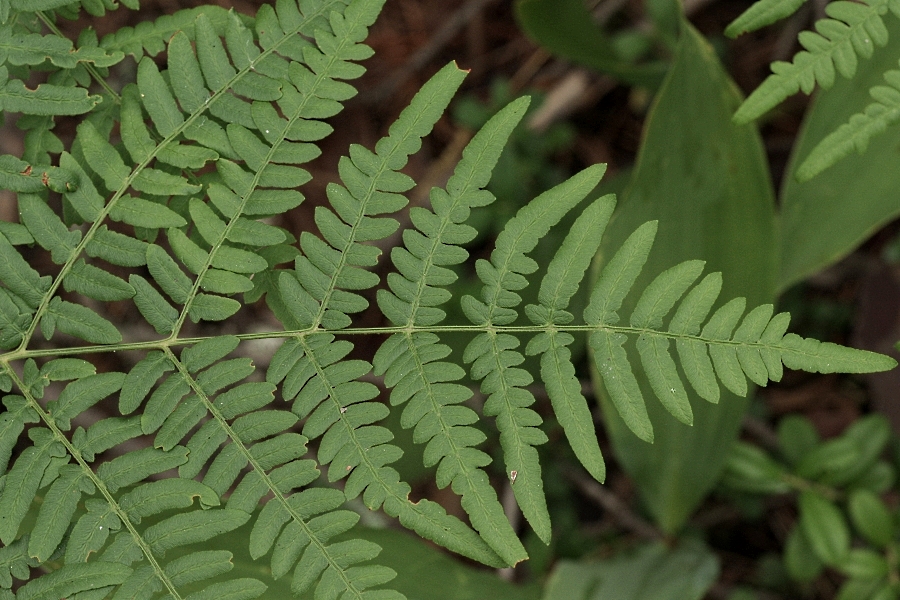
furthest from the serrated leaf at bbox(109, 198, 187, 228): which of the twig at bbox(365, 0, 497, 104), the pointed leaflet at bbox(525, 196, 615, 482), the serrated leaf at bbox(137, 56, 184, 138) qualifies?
the twig at bbox(365, 0, 497, 104)

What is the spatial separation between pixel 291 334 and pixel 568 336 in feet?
1.47

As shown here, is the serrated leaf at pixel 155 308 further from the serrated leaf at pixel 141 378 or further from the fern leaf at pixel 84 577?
the fern leaf at pixel 84 577

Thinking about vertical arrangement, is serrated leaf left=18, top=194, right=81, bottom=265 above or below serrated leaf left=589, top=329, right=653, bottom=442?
above

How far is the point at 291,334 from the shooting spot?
3.92ft

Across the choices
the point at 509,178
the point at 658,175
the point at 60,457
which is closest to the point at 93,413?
the point at 60,457

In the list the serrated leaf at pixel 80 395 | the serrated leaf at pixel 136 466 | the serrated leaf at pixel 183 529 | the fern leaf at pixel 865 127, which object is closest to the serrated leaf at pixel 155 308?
the serrated leaf at pixel 80 395

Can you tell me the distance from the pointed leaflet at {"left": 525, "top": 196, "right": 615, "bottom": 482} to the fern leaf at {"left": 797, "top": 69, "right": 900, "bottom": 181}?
39 cm

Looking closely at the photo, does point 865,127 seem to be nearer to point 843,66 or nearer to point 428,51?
point 843,66

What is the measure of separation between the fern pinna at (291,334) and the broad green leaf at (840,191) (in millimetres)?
815

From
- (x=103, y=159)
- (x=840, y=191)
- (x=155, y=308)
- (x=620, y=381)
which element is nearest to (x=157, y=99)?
(x=103, y=159)

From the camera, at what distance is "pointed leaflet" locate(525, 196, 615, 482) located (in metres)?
1.08

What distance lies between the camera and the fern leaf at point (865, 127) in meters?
1.17

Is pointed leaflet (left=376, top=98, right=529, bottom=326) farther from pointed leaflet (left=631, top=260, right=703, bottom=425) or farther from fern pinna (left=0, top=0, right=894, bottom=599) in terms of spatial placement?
pointed leaflet (left=631, top=260, right=703, bottom=425)

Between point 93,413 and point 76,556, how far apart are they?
1262 mm
